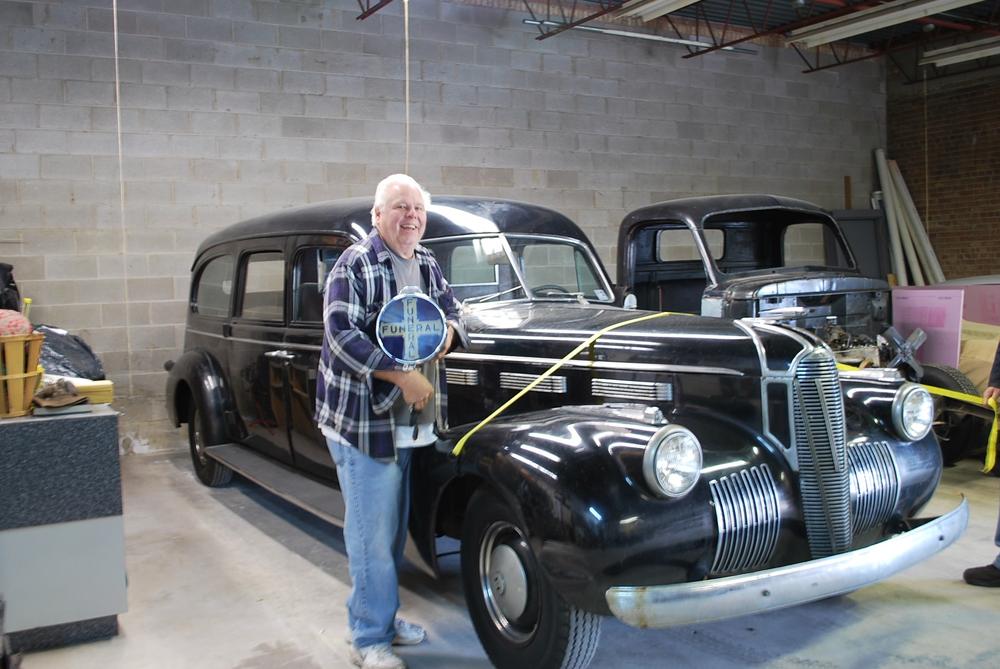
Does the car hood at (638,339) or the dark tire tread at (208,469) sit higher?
the car hood at (638,339)

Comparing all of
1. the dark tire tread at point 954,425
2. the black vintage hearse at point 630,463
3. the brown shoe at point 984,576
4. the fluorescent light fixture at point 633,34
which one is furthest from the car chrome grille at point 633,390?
the fluorescent light fixture at point 633,34

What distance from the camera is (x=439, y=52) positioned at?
884cm

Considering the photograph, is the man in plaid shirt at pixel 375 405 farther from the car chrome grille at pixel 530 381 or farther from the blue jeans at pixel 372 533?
the car chrome grille at pixel 530 381

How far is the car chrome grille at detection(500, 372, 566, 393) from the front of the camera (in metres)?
3.45

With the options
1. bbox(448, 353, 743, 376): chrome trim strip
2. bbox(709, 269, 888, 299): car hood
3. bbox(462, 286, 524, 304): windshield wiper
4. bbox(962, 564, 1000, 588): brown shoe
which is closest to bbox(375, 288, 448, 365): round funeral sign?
bbox(448, 353, 743, 376): chrome trim strip

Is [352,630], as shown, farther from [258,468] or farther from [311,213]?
[311,213]

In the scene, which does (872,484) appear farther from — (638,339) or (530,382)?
(530,382)

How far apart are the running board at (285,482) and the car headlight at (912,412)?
2.23 meters

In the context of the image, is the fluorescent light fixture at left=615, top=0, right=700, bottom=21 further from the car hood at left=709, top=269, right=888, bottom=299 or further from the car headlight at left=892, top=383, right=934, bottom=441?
the car headlight at left=892, top=383, right=934, bottom=441

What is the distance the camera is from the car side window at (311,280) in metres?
4.33

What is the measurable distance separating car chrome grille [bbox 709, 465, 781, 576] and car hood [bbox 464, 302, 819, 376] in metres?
0.41

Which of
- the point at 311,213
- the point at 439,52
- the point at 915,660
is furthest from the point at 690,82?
the point at 915,660

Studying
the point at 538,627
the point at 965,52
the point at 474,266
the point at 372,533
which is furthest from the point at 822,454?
the point at 965,52

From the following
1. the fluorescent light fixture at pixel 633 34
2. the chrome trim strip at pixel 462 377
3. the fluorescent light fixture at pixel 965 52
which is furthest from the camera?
the fluorescent light fixture at pixel 965 52
